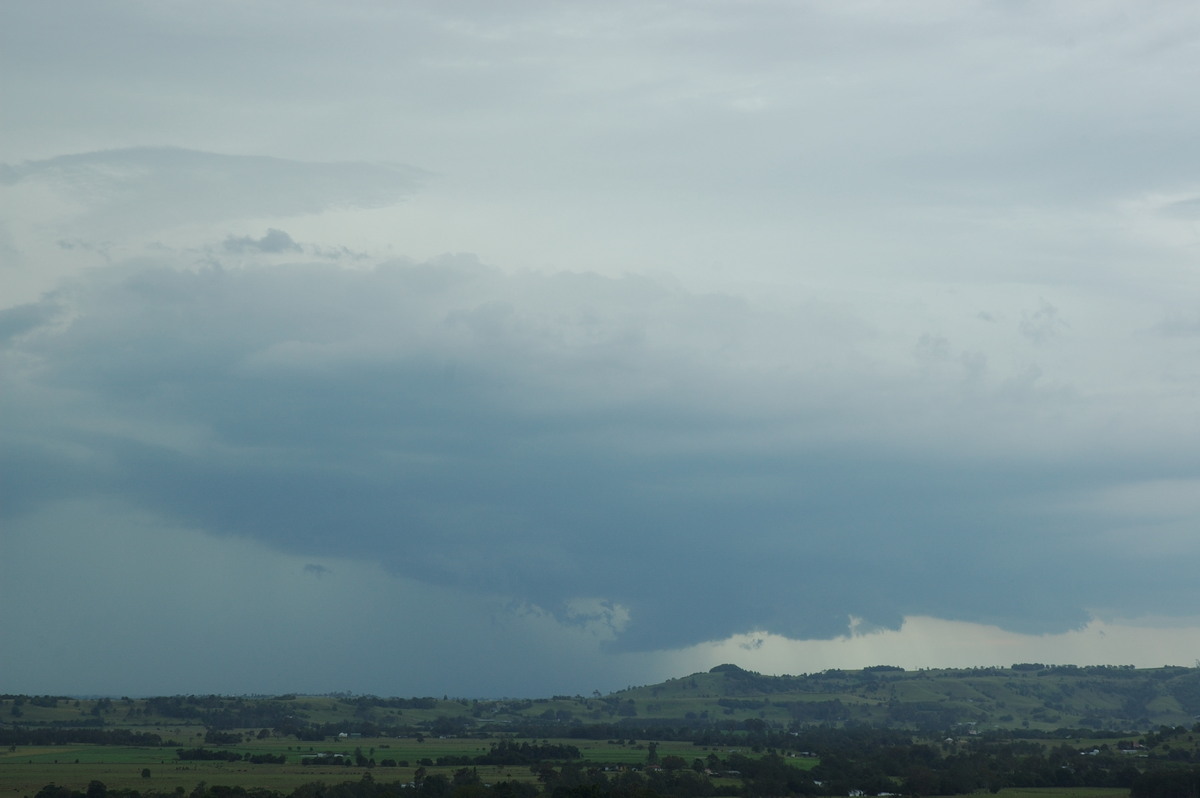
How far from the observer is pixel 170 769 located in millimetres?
182625

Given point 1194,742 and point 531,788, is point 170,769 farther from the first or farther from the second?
point 1194,742

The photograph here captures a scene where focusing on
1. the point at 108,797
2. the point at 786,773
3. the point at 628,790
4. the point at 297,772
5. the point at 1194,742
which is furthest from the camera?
the point at 1194,742

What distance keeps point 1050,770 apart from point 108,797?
12502 centimetres

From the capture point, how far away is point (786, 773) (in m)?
169

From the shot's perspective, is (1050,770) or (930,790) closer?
(930,790)

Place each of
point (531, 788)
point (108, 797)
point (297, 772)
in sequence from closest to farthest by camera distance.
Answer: point (108, 797) < point (531, 788) < point (297, 772)

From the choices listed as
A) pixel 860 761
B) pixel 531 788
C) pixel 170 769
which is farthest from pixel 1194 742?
pixel 170 769

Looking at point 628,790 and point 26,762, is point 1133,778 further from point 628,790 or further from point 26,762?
point 26,762

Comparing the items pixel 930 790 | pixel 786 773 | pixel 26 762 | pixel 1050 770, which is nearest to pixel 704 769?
pixel 786 773

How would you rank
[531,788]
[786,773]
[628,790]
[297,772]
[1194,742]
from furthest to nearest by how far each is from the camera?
[1194,742]
[297,772]
[786,773]
[531,788]
[628,790]

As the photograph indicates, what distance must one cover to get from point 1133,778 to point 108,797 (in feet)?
414

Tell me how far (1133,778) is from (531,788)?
258 feet

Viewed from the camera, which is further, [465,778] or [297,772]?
[297,772]

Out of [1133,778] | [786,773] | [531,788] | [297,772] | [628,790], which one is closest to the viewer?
[628,790]
